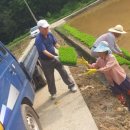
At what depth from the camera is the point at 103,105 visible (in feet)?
27.7

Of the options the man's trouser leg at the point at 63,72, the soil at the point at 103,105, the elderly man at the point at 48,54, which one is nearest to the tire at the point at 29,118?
the soil at the point at 103,105

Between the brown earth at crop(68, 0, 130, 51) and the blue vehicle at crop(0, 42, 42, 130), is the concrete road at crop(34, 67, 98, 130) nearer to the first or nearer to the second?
the blue vehicle at crop(0, 42, 42, 130)

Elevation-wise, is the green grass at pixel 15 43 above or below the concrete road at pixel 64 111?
below

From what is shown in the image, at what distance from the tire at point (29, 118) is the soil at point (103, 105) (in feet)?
3.85

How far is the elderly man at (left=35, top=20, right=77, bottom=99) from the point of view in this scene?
867 cm

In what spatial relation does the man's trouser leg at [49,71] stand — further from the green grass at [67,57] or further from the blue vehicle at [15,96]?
the blue vehicle at [15,96]

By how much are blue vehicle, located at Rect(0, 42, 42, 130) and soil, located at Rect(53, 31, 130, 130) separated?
1.30 m

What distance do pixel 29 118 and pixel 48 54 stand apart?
214 centimetres

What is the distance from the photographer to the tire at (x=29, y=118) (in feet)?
20.8

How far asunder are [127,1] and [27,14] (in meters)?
30.1

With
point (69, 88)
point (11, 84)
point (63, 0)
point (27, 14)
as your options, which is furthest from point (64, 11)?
point (11, 84)

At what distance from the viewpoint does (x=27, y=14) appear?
56.1m

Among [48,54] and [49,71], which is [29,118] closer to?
[48,54]

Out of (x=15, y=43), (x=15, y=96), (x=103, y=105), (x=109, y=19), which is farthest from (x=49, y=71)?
(x=15, y=43)
